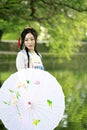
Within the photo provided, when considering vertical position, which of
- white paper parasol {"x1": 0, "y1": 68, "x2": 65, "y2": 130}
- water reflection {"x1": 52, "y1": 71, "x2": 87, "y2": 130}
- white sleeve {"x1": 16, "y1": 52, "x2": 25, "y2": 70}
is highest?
white sleeve {"x1": 16, "y1": 52, "x2": 25, "y2": 70}

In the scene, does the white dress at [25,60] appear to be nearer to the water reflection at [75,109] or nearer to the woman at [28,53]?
the woman at [28,53]

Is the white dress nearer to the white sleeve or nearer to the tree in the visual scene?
the white sleeve

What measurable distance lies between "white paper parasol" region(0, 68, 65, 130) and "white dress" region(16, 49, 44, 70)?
0.31 m

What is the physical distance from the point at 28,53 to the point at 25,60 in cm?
11

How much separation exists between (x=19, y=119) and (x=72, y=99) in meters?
8.47

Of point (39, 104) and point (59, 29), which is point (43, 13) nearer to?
point (59, 29)

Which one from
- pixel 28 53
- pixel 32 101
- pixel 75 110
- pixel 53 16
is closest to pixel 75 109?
pixel 75 110

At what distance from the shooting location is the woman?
7.51 meters

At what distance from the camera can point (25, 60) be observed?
24.7 feet

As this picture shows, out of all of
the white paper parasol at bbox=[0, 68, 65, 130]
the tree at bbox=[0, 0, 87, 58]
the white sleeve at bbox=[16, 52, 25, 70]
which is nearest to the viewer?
the white paper parasol at bbox=[0, 68, 65, 130]

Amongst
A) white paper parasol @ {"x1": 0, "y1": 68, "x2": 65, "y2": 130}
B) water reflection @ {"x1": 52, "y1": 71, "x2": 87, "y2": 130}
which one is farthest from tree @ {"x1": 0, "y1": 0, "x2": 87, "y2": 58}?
white paper parasol @ {"x1": 0, "y1": 68, "x2": 65, "y2": 130}

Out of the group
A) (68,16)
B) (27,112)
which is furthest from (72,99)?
(27,112)

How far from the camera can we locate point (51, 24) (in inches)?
857

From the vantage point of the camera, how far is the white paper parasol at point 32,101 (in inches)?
282
